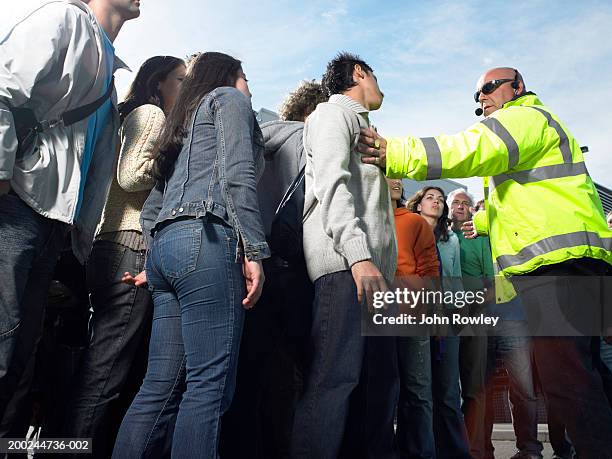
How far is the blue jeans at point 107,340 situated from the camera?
2438mm

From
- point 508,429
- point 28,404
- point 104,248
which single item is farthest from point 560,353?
point 508,429

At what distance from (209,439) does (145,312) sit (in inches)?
29.8

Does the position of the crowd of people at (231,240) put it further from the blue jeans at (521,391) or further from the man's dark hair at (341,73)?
the blue jeans at (521,391)

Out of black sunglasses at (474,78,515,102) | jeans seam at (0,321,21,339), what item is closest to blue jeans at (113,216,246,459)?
jeans seam at (0,321,21,339)

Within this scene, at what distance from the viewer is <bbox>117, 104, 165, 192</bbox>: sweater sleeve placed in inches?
102

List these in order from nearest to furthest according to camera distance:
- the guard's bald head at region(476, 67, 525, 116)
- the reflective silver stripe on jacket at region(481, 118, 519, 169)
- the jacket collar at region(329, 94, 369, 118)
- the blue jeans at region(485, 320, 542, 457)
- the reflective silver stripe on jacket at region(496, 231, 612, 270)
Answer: the reflective silver stripe on jacket at region(496, 231, 612, 270) < the reflective silver stripe on jacket at region(481, 118, 519, 169) < the jacket collar at region(329, 94, 369, 118) < the guard's bald head at region(476, 67, 525, 116) < the blue jeans at region(485, 320, 542, 457)

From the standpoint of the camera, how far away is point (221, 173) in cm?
218

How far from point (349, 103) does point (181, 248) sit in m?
1.14

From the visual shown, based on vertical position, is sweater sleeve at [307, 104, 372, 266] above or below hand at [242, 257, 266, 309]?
above

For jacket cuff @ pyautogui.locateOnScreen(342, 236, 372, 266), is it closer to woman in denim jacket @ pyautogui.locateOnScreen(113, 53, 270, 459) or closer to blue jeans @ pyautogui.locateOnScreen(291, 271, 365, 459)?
blue jeans @ pyautogui.locateOnScreen(291, 271, 365, 459)

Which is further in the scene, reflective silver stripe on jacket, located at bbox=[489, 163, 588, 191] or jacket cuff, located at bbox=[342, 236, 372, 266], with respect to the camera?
reflective silver stripe on jacket, located at bbox=[489, 163, 588, 191]

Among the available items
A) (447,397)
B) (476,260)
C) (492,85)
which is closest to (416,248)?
(447,397)

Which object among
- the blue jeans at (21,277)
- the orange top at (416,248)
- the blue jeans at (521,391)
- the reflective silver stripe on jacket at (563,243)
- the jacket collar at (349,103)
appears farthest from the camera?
the blue jeans at (521,391)

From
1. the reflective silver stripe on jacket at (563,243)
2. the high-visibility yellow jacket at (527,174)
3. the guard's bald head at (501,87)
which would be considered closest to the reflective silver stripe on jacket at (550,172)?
the high-visibility yellow jacket at (527,174)
